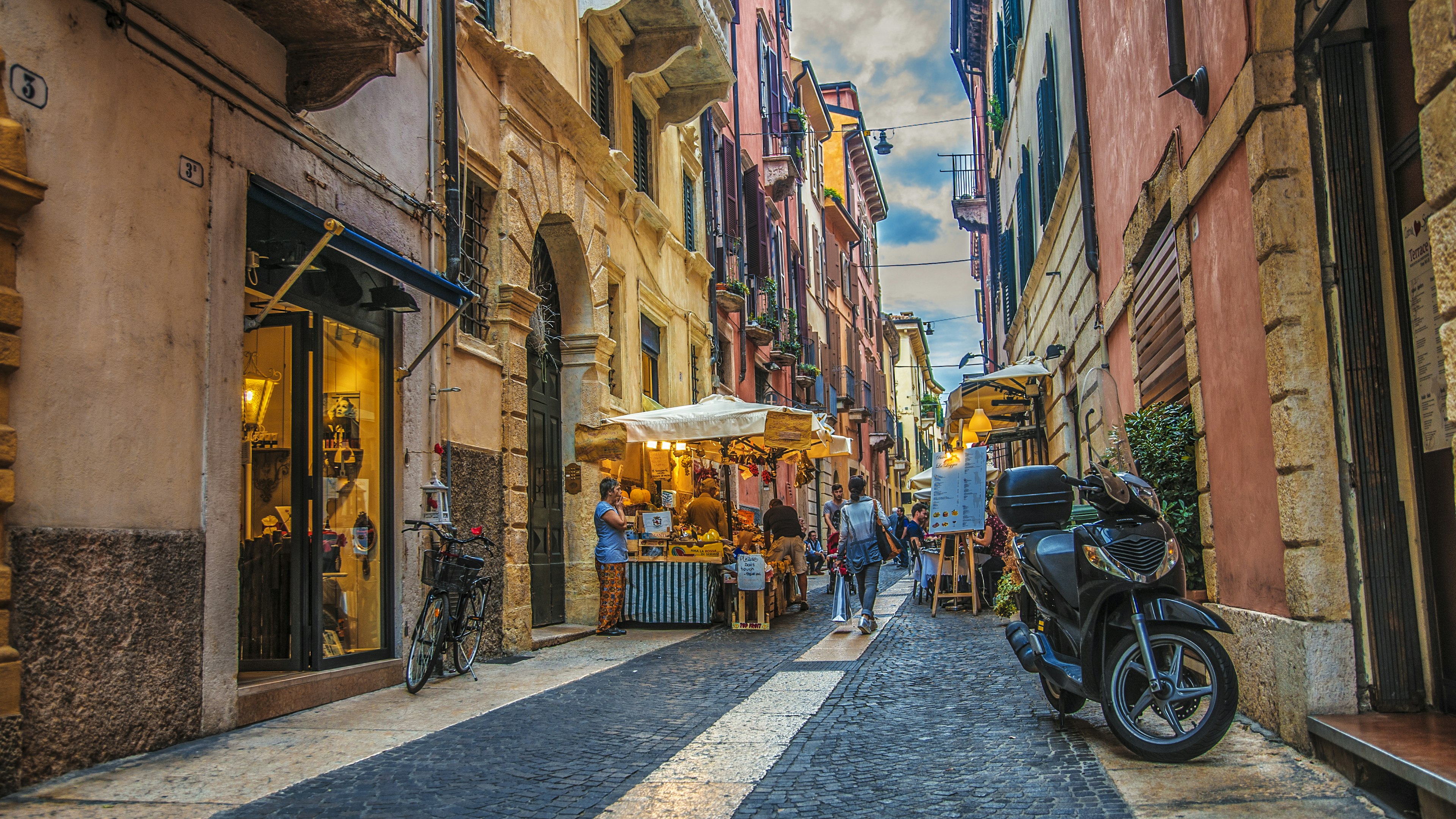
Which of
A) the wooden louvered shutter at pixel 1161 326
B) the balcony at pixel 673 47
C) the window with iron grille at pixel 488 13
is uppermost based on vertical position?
the balcony at pixel 673 47

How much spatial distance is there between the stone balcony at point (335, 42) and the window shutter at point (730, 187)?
1382 cm

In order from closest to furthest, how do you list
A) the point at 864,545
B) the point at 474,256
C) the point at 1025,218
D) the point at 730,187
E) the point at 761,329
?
the point at 474,256 < the point at 864,545 < the point at 1025,218 < the point at 730,187 < the point at 761,329

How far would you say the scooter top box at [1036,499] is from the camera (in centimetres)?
577

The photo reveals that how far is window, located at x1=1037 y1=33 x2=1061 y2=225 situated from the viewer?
13320 mm

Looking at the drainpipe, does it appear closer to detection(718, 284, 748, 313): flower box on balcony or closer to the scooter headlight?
the scooter headlight

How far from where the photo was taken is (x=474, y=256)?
10.2 meters

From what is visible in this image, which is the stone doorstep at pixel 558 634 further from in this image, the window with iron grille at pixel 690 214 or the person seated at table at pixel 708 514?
the window with iron grille at pixel 690 214

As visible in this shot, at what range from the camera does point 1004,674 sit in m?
7.73

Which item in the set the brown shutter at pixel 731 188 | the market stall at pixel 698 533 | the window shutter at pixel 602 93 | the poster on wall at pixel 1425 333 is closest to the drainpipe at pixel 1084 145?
the market stall at pixel 698 533

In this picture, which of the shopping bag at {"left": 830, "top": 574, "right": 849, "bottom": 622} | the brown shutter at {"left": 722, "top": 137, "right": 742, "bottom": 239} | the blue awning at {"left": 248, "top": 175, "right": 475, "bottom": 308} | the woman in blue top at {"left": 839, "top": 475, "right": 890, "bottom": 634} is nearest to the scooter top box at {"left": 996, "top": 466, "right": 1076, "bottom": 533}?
the blue awning at {"left": 248, "top": 175, "right": 475, "bottom": 308}

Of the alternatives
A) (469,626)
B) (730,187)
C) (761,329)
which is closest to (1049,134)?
(730,187)

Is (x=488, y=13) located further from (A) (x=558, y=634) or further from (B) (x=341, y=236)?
(A) (x=558, y=634)

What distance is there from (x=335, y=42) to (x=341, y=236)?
1396 mm

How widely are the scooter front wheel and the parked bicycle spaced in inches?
181
